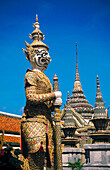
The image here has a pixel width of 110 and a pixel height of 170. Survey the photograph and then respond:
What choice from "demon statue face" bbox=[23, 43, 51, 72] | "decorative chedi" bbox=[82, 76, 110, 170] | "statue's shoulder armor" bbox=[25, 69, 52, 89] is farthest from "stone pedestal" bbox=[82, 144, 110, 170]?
"demon statue face" bbox=[23, 43, 51, 72]

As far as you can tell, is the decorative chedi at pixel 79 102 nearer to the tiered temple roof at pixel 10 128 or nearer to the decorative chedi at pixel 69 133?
the decorative chedi at pixel 69 133

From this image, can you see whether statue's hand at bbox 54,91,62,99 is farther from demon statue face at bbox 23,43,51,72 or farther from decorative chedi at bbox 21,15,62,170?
demon statue face at bbox 23,43,51,72

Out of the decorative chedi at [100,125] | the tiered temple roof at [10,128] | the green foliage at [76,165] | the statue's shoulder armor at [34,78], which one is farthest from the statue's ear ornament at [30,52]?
the green foliage at [76,165]

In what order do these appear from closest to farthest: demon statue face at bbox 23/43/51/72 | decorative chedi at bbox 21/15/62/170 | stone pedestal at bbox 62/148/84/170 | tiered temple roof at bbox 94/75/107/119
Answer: decorative chedi at bbox 21/15/62/170, demon statue face at bbox 23/43/51/72, tiered temple roof at bbox 94/75/107/119, stone pedestal at bbox 62/148/84/170

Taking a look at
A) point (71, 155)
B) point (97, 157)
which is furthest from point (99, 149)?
point (71, 155)

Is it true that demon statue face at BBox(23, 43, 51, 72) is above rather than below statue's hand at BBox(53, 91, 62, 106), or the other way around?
above

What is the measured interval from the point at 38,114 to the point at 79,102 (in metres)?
17.4

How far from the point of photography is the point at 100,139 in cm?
1222

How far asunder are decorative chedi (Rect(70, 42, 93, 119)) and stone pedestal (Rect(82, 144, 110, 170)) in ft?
35.8

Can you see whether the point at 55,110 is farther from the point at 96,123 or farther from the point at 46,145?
the point at 96,123

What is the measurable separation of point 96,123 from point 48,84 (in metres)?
4.54

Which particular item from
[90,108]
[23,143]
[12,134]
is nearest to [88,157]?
[12,134]

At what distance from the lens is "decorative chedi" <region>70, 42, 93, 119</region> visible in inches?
911

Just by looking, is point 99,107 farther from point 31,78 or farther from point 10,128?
point 31,78
